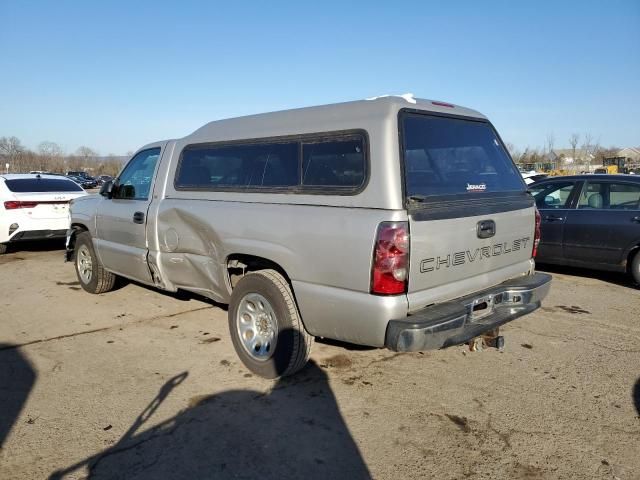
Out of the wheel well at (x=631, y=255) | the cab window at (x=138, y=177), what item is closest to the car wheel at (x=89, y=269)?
the cab window at (x=138, y=177)

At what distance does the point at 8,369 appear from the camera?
13.6ft

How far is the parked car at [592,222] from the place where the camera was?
6758 mm

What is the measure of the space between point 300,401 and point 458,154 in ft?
7.58

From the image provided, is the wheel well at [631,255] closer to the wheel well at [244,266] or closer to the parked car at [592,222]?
the parked car at [592,222]

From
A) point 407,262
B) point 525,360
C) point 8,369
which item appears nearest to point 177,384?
point 8,369

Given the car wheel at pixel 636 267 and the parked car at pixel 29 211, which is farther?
the parked car at pixel 29 211

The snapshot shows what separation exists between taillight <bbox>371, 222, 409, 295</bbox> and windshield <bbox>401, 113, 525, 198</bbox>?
0.32m

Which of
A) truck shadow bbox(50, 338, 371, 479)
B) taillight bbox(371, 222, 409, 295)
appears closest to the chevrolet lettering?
taillight bbox(371, 222, 409, 295)

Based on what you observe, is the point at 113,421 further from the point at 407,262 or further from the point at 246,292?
the point at 407,262

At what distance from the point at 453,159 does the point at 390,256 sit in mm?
1323

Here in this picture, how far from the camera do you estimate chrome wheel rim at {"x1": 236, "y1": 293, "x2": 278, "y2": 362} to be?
393 centimetres

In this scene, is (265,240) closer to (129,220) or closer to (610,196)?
(129,220)

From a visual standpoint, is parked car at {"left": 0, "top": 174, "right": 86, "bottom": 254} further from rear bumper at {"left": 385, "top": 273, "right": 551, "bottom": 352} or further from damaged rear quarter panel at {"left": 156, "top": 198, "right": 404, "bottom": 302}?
rear bumper at {"left": 385, "top": 273, "right": 551, "bottom": 352}

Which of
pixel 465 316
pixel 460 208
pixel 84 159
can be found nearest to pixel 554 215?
pixel 460 208
